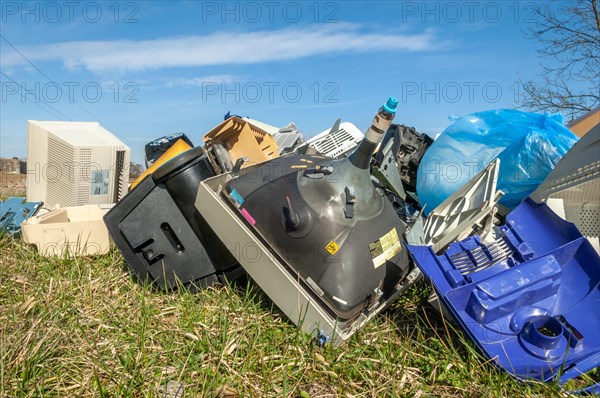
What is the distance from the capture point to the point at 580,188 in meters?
2.23

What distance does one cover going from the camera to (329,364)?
1978 millimetres

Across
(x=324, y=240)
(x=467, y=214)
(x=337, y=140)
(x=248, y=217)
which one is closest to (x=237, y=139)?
(x=337, y=140)

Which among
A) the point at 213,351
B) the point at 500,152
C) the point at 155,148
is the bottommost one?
the point at 213,351

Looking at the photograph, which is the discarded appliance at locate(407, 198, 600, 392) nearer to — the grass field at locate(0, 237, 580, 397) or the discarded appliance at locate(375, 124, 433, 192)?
the grass field at locate(0, 237, 580, 397)

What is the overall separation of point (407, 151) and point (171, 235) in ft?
5.20

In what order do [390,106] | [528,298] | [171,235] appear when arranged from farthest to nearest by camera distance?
[171,235] → [390,106] → [528,298]

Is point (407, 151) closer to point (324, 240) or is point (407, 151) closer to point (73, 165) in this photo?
point (324, 240)

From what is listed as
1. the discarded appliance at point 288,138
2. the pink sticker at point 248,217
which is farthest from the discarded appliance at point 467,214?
the discarded appliance at point 288,138

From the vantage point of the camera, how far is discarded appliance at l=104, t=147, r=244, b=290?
256 centimetres

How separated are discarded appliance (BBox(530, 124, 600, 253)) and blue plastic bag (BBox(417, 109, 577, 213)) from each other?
48cm

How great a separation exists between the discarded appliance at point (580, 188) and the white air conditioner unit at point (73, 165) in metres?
2.52

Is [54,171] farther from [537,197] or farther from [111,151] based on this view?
[537,197]

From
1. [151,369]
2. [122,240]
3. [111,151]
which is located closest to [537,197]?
[151,369]

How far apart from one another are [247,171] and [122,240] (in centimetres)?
71
